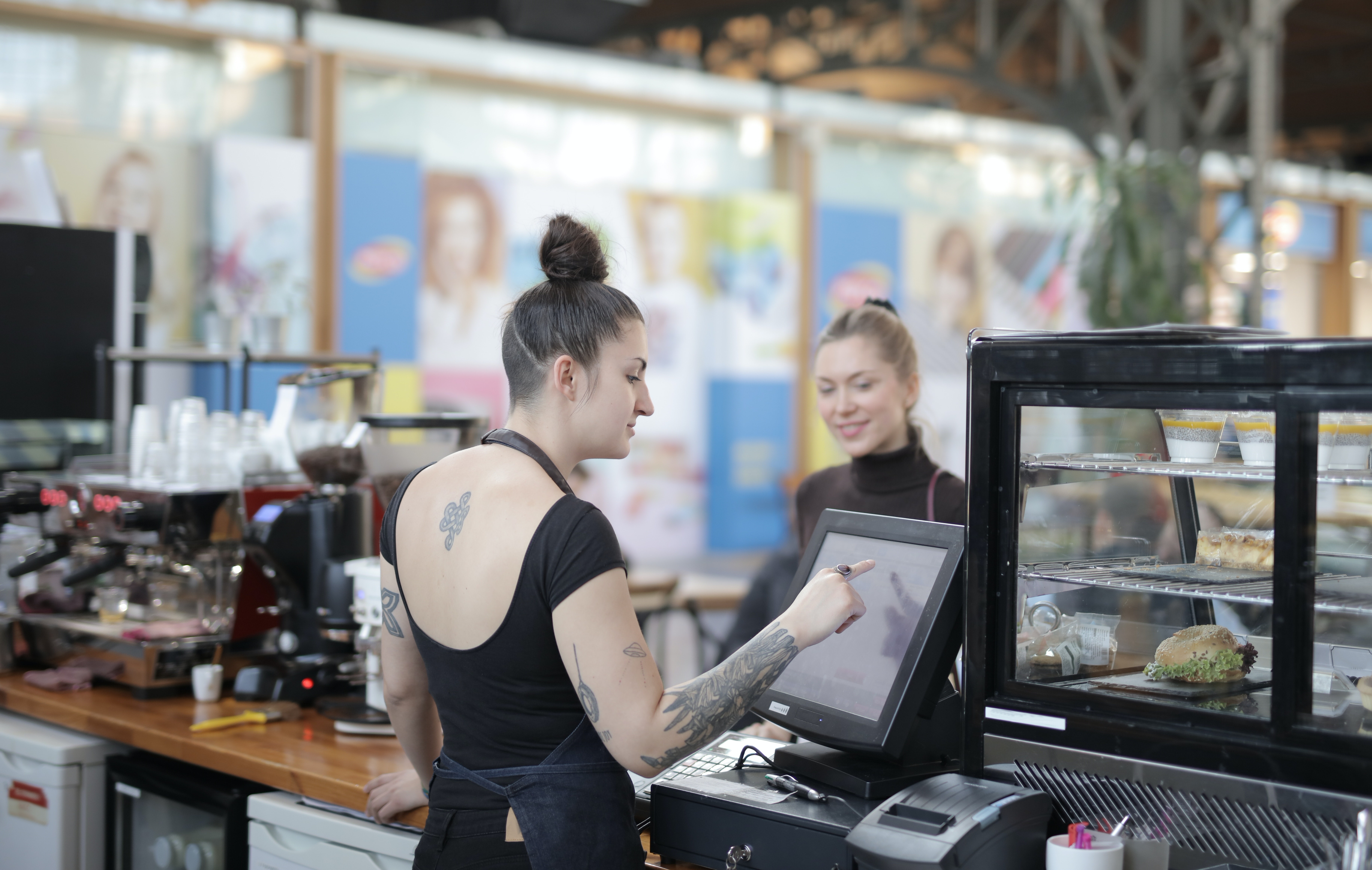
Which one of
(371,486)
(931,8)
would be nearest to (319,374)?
(371,486)

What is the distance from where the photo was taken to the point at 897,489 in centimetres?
290

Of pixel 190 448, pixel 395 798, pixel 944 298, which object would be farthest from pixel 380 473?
pixel 944 298

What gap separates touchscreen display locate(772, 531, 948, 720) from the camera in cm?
189

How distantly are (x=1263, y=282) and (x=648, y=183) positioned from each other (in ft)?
13.3

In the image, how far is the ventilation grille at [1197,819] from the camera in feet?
5.12

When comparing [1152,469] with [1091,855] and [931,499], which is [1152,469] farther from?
[931,499]

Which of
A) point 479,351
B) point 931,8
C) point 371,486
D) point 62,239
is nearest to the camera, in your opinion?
point 371,486

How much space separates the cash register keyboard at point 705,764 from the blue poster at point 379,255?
529 centimetres

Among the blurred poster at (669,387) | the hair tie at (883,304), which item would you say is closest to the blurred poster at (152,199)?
the blurred poster at (669,387)

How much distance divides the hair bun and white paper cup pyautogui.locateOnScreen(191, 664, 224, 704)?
67.4 inches

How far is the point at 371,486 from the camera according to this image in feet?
10.3

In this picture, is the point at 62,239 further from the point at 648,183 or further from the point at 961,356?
the point at 961,356

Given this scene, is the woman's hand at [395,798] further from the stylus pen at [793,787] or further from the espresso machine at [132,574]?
the espresso machine at [132,574]

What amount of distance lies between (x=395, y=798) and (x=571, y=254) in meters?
1.09
